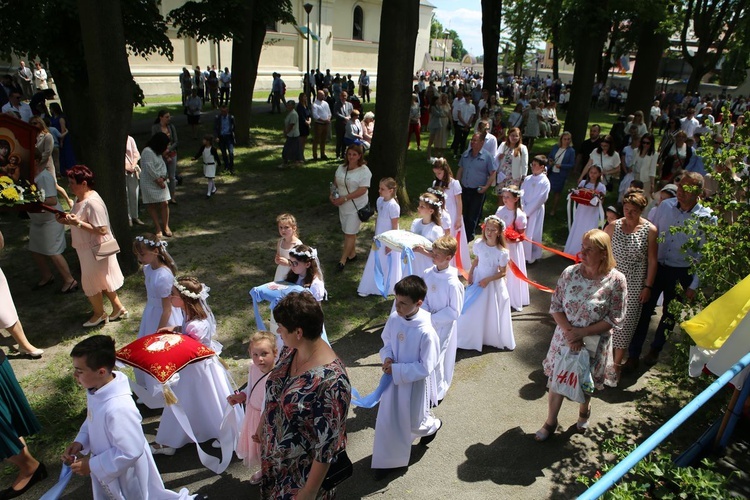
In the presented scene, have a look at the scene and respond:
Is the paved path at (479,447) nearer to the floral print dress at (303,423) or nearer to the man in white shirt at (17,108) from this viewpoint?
the floral print dress at (303,423)

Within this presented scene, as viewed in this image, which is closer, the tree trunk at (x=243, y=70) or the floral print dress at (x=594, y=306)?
the floral print dress at (x=594, y=306)

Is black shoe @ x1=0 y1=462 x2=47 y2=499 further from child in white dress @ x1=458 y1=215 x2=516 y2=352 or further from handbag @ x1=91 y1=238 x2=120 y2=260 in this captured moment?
child in white dress @ x1=458 y1=215 x2=516 y2=352

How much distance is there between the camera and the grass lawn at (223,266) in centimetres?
585

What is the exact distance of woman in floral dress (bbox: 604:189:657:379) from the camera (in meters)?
5.71

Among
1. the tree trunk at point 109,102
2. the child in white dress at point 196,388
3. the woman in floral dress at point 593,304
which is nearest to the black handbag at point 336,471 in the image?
the child in white dress at point 196,388

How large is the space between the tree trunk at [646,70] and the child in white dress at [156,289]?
57.8 ft

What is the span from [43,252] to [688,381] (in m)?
7.89

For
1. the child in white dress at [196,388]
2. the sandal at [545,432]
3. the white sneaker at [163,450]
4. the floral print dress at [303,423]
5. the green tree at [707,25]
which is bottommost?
the white sneaker at [163,450]

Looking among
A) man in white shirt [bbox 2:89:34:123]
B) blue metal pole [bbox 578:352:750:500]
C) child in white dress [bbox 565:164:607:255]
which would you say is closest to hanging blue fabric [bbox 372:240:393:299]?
child in white dress [bbox 565:164:607:255]

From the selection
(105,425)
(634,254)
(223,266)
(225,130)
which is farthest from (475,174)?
(105,425)

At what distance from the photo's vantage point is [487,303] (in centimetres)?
657

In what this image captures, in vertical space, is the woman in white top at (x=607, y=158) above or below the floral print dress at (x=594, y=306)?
above

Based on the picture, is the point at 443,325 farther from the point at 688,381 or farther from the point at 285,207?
the point at 285,207

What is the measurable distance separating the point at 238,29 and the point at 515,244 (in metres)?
12.0
